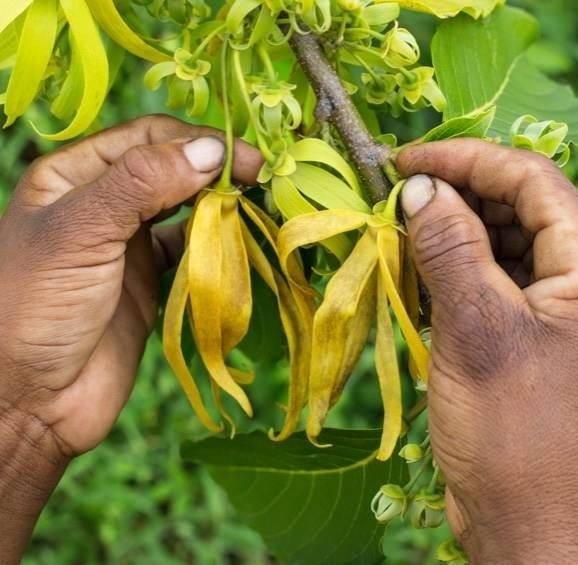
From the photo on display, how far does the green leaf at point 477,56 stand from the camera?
100cm

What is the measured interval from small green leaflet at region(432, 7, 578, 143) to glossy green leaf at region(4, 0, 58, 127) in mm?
361

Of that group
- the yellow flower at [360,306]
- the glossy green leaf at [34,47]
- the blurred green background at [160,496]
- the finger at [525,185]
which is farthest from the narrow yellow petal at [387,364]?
the blurred green background at [160,496]

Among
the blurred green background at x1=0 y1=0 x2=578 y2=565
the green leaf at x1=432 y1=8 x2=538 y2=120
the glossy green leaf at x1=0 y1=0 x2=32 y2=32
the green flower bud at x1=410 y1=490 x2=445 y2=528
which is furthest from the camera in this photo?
the blurred green background at x1=0 y1=0 x2=578 y2=565

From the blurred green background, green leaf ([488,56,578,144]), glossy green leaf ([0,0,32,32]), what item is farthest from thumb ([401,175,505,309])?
the blurred green background

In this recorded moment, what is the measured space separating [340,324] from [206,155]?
0.67 feet

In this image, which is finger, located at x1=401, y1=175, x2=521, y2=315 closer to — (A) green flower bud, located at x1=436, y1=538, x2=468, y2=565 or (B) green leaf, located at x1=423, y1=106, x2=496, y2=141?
(B) green leaf, located at x1=423, y1=106, x2=496, y2=141

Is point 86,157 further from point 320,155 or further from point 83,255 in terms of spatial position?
point 320,155

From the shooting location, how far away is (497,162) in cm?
86

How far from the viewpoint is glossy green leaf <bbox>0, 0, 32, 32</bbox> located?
79 cm

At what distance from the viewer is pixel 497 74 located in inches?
42.4

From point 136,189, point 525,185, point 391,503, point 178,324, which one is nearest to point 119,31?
point 136,189

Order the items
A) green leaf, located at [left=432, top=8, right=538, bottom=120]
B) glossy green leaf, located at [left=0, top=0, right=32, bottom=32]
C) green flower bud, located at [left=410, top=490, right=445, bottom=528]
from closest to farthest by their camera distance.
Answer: glossy green leaf, located at [left=0, top=0, right=32, bottom=32], green flower bud, located at [left=410, top=490, right=445, bottom=528], green leaf, located at [left=432, top=8, right=538, bottom=120]

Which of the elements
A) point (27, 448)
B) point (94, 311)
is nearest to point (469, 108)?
point (94, 311)

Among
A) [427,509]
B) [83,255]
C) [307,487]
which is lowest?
[307,487]
